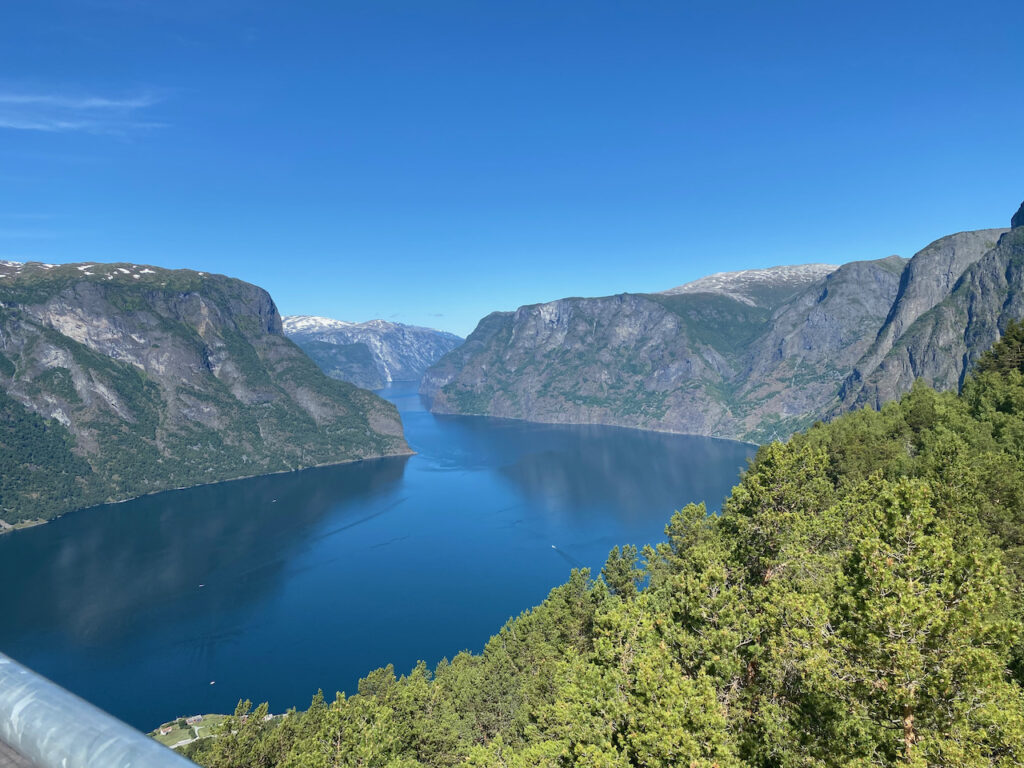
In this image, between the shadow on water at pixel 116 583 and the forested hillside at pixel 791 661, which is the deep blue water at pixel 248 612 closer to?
the shadow on water at pixel 116 583

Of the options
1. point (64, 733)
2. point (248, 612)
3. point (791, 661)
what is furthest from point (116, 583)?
point (64, 733)

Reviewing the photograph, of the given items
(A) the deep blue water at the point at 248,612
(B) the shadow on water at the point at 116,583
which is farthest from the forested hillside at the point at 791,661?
(B) the shadow on water at the point at 116,583

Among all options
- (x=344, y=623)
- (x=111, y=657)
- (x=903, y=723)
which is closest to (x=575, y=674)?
Answer: (x=903, y=723)

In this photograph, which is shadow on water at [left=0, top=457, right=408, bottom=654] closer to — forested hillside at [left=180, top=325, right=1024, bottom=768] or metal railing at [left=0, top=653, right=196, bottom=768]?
forested hillside at [left=180, top=325, right=1024, bottom=768]

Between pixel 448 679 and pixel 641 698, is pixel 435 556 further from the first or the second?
pixel 641 698

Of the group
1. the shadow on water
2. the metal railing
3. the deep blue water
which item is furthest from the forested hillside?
the shadow on water

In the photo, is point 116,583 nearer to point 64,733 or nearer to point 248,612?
point 248,612
